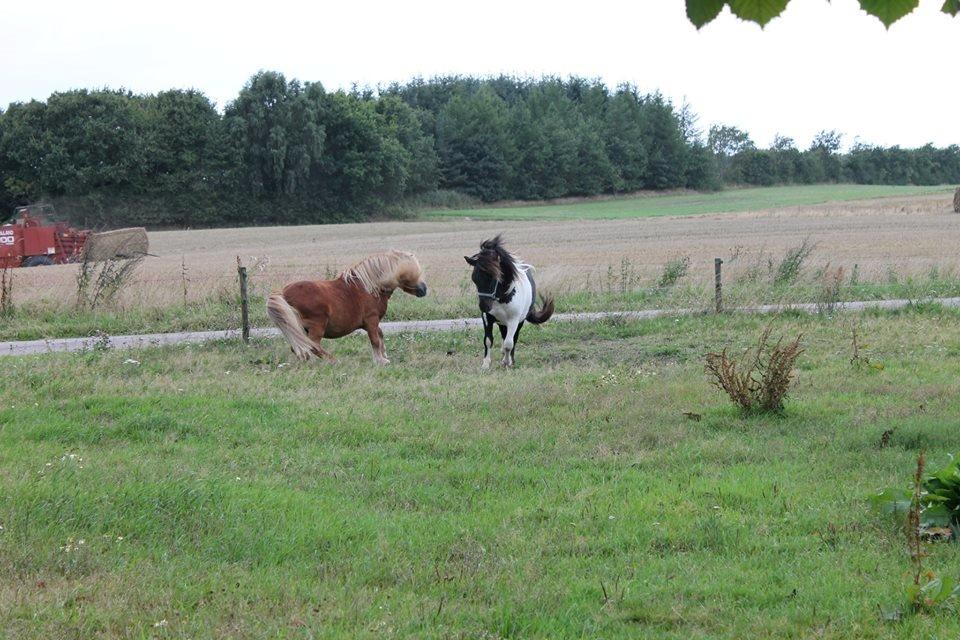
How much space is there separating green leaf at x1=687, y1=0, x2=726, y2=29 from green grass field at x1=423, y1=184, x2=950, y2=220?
241ft

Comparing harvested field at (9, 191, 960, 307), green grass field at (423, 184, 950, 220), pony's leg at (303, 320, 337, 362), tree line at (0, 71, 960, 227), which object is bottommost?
pony's leg at (303, 320, 337, 362)

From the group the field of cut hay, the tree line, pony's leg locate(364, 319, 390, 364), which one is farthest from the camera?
the tree line

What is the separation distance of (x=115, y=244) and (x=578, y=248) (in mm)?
18730

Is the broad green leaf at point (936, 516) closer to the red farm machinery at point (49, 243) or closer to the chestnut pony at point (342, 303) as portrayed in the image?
the chestnut pony at point (342, 303)

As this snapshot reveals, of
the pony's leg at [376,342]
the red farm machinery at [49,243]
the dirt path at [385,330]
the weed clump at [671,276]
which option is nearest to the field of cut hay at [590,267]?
the weed clump at [671,276]

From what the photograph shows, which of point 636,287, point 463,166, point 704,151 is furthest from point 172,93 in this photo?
point 636,287

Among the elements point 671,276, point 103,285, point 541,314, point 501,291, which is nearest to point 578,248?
point 671,276

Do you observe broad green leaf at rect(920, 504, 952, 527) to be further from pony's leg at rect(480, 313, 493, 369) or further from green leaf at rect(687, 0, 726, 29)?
pony's leg at rect(480, 313, 493, 369)

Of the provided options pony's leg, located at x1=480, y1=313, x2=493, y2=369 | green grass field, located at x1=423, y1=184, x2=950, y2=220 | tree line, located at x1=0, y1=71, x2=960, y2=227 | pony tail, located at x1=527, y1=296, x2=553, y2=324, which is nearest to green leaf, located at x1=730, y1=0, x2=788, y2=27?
pony's leg, located at x1=480, y1=313, x2=493, y2=369

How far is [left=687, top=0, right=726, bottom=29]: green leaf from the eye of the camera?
8.67 feet

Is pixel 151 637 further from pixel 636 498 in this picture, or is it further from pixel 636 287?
pixel 636 287

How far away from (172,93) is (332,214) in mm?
16169

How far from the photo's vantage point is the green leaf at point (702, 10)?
2643mm

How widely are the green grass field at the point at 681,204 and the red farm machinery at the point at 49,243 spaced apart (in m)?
42.3
